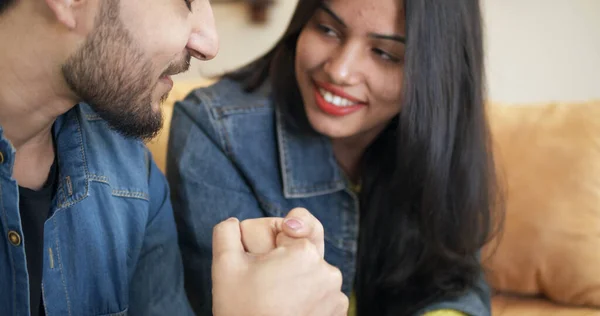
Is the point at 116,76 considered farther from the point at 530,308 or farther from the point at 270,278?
the point at 530,308

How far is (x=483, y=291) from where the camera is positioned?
113 cm

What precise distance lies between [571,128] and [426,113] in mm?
503

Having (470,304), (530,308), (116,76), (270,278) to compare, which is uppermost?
(116,76)

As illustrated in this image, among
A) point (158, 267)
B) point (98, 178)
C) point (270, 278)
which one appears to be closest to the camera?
point (270, 278)

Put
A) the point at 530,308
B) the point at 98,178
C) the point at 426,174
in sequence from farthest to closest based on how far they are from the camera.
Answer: the point at 530,308, the point at 426,174, the point at 98,178

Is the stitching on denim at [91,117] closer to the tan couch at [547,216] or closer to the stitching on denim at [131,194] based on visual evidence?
the stitching on denim at [131,194]

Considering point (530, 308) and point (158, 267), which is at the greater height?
point (158, 267)

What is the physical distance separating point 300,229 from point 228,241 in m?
0.09

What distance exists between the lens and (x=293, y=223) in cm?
68

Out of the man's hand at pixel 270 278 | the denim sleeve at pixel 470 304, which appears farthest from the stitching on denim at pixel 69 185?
the denim sleeve at pixel 470 304

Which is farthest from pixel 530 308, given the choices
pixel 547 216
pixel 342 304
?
pixel 342 304

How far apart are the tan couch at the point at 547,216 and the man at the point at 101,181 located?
44 cm

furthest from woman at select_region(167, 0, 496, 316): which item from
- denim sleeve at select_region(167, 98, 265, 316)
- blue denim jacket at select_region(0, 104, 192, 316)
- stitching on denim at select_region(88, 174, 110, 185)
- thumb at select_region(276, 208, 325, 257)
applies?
thumb at select_region(276, 208, 325, 257)

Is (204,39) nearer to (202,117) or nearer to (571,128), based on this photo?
(202,117)
